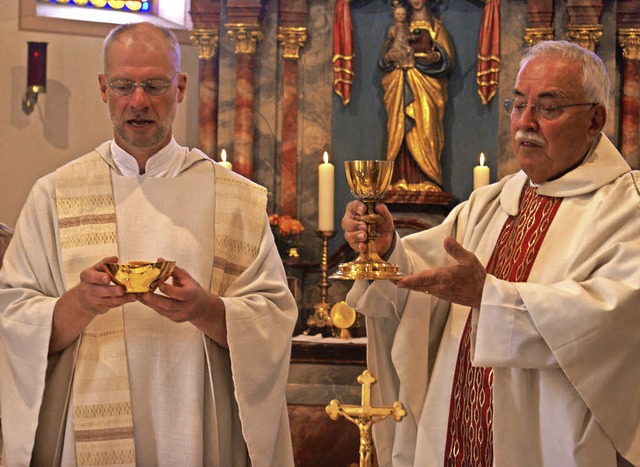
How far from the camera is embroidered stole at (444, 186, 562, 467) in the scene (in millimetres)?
3441

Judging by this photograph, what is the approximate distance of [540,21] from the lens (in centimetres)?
870

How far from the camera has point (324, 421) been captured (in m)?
6.80

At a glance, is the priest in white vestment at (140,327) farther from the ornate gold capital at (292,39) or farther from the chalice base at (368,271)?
the ornate gold capital at (292,39)

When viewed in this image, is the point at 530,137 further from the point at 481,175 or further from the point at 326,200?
the point at 481,175

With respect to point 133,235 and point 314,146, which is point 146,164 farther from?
point 314,146

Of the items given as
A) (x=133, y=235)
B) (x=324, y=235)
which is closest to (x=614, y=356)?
(x=133, y=235)

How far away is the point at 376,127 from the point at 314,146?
1.79ft

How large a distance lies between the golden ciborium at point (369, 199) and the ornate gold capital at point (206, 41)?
592cm

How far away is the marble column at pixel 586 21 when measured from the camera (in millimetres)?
8508

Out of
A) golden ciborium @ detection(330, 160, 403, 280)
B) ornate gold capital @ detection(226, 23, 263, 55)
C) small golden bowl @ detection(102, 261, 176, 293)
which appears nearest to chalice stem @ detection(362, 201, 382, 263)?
golden ciborium @ detection(330, 160, 403, 280)

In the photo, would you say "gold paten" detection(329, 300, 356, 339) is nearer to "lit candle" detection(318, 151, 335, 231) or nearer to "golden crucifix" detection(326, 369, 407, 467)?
"lit candle" detection(318, 151, 335, 231)

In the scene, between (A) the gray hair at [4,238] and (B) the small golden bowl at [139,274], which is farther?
(A) the gray hair at [4,238]

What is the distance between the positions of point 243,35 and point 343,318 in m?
2.65

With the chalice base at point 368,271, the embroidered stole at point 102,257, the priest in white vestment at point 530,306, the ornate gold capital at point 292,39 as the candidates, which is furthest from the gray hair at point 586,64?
the ornate gold capital at point 292,39
